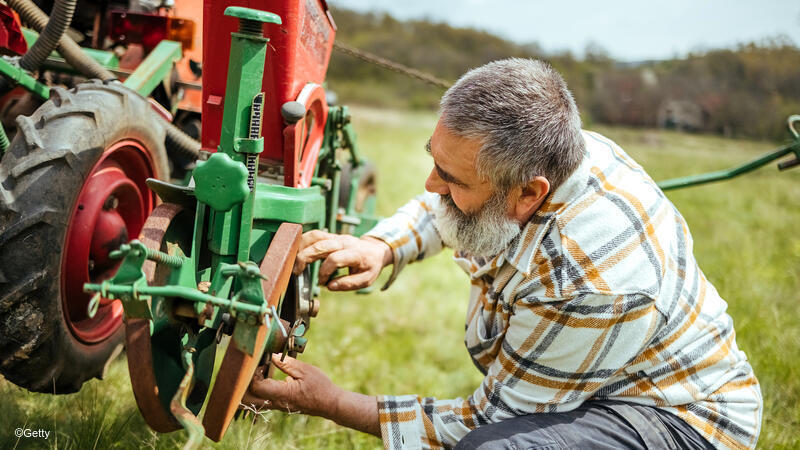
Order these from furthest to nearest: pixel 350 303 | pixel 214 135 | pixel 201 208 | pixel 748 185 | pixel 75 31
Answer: pixel 748 185, pixel 350 303, pixel 75 31, pixel 214 135, pixel 201 208

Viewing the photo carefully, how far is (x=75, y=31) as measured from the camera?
358cm

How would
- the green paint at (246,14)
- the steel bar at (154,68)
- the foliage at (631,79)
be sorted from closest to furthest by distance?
the green paint at (246,14) < the steel bar at (154,68) < the foliage at (631,79)

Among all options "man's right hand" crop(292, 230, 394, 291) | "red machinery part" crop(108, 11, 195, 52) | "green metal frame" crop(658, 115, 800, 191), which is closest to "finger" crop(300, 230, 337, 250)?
"man's right hand" crop(292, 230, 394, 291)

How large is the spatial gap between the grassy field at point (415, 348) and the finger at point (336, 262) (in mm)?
563

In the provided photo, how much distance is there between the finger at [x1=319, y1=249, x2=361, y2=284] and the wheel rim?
0.82 m

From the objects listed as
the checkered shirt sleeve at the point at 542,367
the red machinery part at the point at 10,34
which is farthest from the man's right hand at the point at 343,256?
the red machinery part at the point at 10,34

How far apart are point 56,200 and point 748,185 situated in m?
13.3

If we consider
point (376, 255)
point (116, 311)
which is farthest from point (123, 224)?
point (376, 255)

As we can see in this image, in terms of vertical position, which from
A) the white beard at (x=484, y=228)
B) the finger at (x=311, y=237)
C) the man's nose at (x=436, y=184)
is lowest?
the finger at (x=311, y=237)

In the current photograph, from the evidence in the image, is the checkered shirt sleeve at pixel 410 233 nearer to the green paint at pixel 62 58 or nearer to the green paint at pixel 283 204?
the green paint at pixel 283 204

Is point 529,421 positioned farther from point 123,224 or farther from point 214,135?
point 123,224

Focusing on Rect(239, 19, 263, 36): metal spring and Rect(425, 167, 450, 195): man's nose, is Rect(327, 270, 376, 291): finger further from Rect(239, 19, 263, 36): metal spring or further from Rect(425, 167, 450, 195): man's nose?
Rect(239, 19, 263, 36): metal spring

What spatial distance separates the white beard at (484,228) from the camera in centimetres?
206

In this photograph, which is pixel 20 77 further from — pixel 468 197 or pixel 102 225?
pixel 468 197
